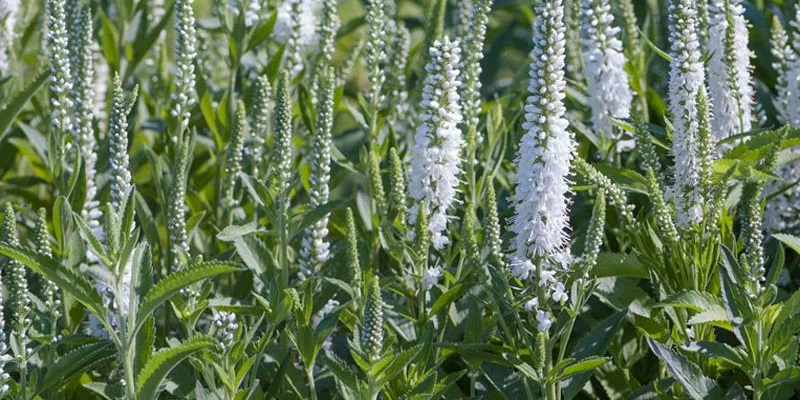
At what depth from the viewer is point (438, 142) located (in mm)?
3572

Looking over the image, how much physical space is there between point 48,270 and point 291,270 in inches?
60.8

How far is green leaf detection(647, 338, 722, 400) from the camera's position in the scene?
330 centimetres

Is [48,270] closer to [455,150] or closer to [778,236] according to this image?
[455,150]

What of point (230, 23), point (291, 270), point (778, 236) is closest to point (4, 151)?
point (230, 23)

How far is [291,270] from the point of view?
4.42 meters

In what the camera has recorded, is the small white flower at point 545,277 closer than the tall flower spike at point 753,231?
No

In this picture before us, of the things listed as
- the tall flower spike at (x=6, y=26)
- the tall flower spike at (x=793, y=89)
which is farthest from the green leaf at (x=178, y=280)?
the tall flower spike at (x=6, y=26)

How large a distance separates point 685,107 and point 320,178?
1.24 m

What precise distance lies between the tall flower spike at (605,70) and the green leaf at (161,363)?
193 cm

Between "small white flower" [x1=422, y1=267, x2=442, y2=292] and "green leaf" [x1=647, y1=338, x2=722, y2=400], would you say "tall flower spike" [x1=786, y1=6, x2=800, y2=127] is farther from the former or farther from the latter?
"small white flower" [x1=422, y1=267, x2=442, y2=292]

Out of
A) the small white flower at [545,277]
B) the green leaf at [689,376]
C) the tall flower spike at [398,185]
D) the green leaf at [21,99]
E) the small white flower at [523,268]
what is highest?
the green leaf at [21,99]

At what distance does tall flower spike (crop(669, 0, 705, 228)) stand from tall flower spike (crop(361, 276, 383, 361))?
105 cm

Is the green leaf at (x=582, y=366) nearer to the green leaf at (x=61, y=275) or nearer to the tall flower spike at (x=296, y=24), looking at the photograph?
the green leaf at (x=61, y=275)

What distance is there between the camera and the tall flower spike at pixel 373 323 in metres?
2.93
